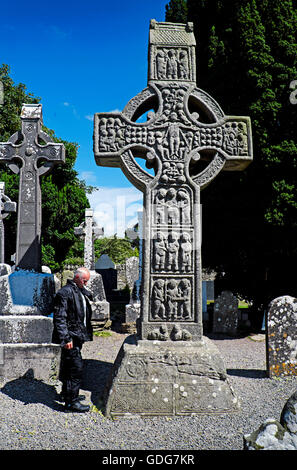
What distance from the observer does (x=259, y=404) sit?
395 cm

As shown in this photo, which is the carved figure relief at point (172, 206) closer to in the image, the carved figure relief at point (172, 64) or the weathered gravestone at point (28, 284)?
the carved figure relief at point (172, 64)

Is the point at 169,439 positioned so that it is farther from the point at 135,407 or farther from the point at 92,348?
the point at 92,348

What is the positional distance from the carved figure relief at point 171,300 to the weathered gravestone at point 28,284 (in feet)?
5.62

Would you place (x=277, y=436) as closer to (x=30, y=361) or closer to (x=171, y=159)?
(x=171, y=159)

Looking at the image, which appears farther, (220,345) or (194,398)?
(220,345)

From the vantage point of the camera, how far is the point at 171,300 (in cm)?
402

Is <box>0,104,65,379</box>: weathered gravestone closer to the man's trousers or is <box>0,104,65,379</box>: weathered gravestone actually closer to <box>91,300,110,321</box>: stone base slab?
the man's trousers

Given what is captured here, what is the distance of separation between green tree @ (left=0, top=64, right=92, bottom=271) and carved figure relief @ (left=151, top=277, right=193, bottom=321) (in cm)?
1588

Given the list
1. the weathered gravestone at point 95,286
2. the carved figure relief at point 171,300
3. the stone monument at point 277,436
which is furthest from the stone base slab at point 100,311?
the stone monument at point 277,436

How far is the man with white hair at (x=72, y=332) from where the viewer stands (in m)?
3.78

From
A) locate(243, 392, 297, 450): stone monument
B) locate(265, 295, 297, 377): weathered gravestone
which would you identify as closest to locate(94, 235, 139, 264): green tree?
locate(265, 295, 297, 377): weathered gravestone

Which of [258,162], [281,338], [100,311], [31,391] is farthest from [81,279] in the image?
[258,162]
